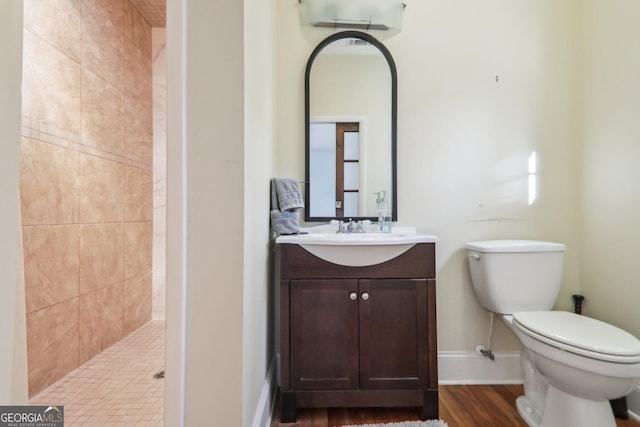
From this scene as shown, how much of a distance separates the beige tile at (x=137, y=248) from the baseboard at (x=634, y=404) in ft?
9.91

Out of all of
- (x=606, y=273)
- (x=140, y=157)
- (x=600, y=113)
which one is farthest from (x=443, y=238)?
(x=140, y=157)

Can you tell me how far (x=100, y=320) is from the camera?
1.96m

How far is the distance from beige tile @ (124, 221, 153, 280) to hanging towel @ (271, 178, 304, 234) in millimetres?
1423

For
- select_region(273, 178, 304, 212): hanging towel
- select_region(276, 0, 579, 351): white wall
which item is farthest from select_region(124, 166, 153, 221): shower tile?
select_region(273, 178, 304, 212): hanging towel

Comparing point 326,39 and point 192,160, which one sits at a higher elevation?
point 326,39

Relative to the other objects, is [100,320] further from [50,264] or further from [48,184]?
[48,184]

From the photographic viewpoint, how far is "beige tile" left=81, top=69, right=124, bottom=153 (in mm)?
1865

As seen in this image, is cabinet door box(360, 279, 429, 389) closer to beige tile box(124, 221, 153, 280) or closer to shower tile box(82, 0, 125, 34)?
beige tile box(124, 221, 153, 280)

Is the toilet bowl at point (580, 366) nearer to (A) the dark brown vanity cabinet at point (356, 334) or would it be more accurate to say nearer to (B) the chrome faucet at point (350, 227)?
(A) the dark brown vanity cabinet at point (356, 334)

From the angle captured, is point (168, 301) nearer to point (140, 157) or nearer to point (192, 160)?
point (192, 160)

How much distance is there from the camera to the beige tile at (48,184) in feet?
4.91

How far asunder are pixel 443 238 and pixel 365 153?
0.67m

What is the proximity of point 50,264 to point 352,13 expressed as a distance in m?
2.18

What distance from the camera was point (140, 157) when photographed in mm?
2379
